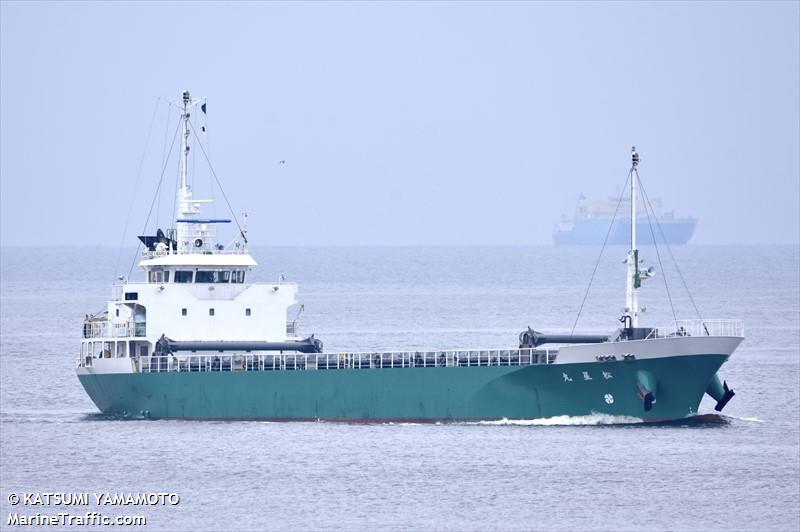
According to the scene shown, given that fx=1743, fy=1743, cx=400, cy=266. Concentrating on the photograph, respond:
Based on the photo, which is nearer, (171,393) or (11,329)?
(171,393)

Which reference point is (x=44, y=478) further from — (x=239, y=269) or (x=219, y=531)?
(x=239, y=269)

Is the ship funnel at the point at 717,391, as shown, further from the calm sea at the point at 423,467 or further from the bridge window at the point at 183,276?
the bridge window at the point at 183,276

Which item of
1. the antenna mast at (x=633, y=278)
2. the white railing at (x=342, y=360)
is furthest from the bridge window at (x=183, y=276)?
the antenna mast at (x=633, y=278)

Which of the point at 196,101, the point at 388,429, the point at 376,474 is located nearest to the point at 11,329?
the point at 196,101

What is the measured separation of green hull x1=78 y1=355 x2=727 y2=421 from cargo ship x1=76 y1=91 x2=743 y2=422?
0.16 ft

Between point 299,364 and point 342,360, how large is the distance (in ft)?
5.05

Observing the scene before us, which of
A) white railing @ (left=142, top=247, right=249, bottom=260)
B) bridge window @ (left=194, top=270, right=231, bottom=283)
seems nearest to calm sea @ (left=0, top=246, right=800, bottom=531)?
bridge window @ (left=194, top=270, right=231, bottom=283)

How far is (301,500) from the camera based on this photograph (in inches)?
1871

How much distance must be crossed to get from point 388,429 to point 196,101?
15076 mm

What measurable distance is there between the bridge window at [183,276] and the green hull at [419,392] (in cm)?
401

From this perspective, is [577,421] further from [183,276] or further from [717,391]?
[183,276]

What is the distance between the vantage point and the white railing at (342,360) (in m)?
60.2

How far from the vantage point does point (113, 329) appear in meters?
64.4

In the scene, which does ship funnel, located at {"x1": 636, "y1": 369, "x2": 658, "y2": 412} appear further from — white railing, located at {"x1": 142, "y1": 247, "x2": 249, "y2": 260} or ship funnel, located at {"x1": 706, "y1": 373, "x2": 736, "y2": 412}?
white railing, located at {"x1": 142, "y1": 247, "x2": 249, "y2": 260}
